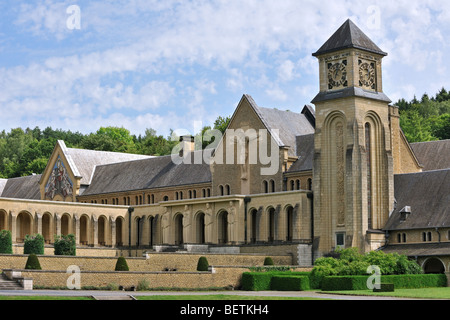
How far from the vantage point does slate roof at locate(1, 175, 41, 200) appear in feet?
367

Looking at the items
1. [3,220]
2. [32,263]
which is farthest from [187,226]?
[32,263]

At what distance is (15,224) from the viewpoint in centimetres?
8538

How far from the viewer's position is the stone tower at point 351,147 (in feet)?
241

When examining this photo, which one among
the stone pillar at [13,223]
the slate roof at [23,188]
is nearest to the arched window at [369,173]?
the stone pillar at [13,223]

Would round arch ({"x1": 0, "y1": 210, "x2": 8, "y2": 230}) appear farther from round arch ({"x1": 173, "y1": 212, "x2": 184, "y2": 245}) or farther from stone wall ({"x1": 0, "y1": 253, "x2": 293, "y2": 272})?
stone wall ({"x1": 0, "y1": 253, "x2": 293, "y2": 272})

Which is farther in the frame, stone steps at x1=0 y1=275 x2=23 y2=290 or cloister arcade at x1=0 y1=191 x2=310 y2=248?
cloister arcade at x1=0 y1=191 x2=310 y2=248

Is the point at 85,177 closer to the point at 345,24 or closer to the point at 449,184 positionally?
the point at 345,24

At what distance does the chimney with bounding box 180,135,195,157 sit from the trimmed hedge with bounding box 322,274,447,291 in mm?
41394

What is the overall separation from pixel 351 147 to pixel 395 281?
634 inches

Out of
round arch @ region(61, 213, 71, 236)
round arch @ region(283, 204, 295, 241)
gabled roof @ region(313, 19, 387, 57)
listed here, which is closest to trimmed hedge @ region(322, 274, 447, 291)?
round arch @ region(283, 204, 295, 241)

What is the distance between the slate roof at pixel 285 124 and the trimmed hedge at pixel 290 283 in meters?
22.5

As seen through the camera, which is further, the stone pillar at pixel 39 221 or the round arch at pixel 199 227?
the stone pillar at pixel 39 221

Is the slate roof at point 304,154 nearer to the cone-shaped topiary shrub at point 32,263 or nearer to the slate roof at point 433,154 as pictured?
the slate roof at point 433,154
